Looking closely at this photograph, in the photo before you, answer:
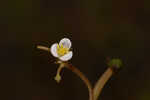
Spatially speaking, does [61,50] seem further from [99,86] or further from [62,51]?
[99,86]

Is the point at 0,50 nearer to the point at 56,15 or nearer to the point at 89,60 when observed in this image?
the point at 56,15

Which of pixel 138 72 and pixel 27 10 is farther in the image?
pixel 27 10

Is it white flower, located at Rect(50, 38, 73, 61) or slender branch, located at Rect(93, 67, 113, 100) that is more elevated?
white flower, located at Rect(50, 38, 73, 61)

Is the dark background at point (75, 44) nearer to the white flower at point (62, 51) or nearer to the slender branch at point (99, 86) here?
the slender branch at point (99, 86)

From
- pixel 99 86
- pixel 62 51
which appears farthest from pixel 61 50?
pixel 99 86

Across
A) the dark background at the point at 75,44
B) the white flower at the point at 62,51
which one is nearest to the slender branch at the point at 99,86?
the white flower at the point at 62,51

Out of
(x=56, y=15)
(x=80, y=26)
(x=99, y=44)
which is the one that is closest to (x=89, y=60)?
(x=99, y=44)

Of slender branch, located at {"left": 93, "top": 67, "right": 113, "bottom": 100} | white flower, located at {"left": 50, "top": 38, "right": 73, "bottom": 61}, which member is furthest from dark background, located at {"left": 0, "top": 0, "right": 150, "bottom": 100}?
white flower, located at {"left": 50, "top": 38, "right": 73, "bottom": 61}

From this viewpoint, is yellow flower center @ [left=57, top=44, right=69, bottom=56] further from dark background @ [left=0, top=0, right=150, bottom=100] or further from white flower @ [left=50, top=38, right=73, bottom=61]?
dark background @ [left=0, top=0, right=150, bottom=100]
